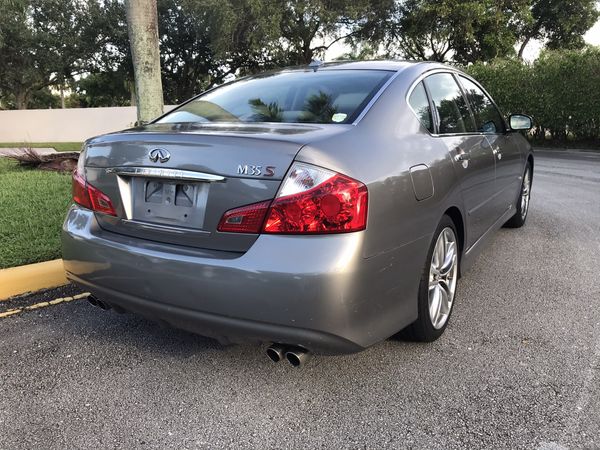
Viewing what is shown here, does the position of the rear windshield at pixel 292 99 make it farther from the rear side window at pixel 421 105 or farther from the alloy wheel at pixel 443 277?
the alloy wheel at pixel 443 277

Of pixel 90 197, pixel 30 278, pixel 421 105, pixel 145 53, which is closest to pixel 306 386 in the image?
pixel 90 197

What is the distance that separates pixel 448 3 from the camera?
73.3 ft

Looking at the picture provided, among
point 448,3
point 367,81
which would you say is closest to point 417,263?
point 367,81

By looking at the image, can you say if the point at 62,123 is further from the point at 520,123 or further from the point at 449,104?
the point at 449,104

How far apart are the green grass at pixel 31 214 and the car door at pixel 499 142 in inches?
137

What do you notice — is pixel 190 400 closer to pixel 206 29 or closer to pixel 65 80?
pixel 206 29

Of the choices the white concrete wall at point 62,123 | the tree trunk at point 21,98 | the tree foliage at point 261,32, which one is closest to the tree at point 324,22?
the tree foliage at point 261,32

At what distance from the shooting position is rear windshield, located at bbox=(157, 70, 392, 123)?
282 centimetres

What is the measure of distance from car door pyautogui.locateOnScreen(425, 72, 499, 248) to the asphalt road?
629 millimetres

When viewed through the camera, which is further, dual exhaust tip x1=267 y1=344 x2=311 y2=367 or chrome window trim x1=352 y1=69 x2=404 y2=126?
chrome window trim x1=352 y1=69 x2=404 y2=126

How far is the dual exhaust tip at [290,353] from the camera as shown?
2279 millimetres

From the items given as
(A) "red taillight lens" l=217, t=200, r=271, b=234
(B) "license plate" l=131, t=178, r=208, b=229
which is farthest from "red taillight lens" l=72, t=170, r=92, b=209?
(A) "red taillight lens" l=217, t=200, r=271, b=234

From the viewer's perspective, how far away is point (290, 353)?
7.50 ft

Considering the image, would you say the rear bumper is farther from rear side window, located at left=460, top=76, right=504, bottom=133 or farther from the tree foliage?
the tree foliage
